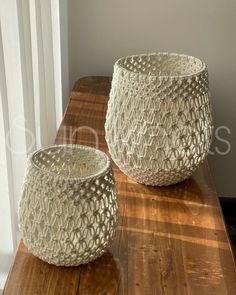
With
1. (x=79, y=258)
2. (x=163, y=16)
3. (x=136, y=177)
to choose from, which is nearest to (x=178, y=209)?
(x=136, y=177)

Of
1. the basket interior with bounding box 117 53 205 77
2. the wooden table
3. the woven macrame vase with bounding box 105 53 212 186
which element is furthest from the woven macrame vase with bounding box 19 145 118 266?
the basket interior with bounding box 117 53 205 77

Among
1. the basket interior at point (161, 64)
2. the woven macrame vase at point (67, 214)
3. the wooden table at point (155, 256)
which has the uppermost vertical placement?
the basket interior at point (161, 64)

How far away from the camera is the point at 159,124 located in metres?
0.88

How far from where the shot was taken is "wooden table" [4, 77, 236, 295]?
2.40 feet

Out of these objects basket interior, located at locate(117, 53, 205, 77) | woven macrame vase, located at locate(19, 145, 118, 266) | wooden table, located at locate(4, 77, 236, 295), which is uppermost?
basket interior, located at locate(117, 53, 205, 77)

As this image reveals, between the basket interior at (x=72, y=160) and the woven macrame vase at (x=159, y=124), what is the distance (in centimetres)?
12

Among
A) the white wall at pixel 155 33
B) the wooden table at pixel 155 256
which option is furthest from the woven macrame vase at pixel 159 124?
the white wall at pixel 155 33

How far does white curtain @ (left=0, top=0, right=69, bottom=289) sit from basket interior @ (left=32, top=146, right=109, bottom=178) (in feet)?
0.41

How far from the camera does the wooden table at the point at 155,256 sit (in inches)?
28.8

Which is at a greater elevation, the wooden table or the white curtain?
the white curtain

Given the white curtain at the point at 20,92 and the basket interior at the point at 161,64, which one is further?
the basket interior at the point at 161,64

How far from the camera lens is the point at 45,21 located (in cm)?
119

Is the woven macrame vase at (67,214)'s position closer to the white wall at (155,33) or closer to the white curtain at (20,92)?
the white curtain at (20,92)

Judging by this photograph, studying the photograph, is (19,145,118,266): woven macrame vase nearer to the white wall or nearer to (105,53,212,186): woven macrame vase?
(105,53,212,186): woven macrame vase
